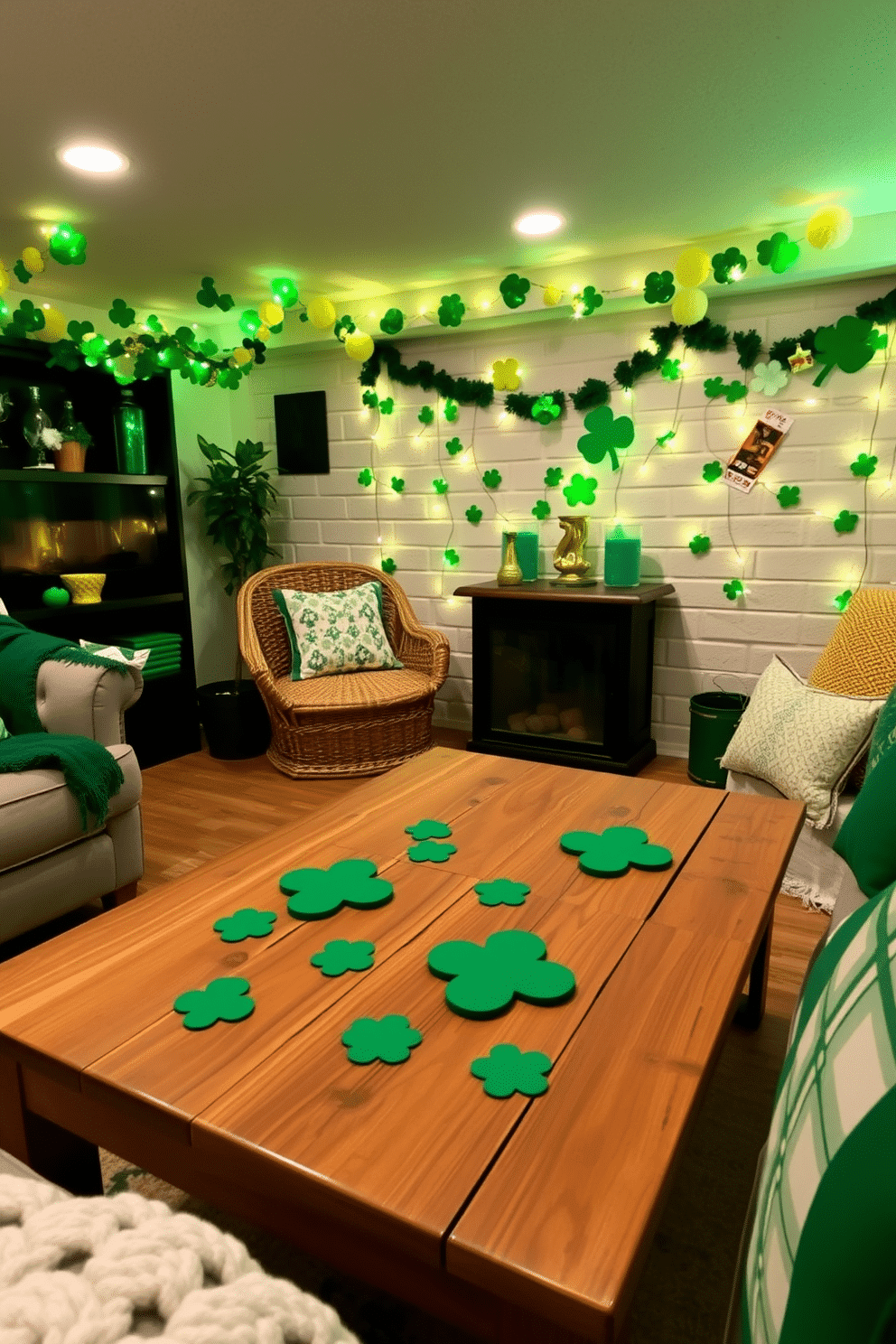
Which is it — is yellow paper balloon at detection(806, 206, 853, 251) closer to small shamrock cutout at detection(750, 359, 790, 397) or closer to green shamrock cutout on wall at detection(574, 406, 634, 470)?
small shamrock cutout at detection(750, 359, 790, 397)

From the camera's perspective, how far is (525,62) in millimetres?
1787

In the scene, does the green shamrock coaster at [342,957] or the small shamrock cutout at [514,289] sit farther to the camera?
the small shamrock cutout at [514,289]

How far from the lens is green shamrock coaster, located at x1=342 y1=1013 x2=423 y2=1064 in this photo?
937mm

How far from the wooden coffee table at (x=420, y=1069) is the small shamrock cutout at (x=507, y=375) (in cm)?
259

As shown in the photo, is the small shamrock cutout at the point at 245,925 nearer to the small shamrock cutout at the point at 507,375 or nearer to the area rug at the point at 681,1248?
the area rug at the point at 681,1248

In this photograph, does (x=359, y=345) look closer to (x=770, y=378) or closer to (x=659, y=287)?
(x=659, y=287)

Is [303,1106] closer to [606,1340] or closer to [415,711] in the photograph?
[606,1340]

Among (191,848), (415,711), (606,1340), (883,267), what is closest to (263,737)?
(415,711)

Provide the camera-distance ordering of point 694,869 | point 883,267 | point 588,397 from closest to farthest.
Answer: point 694,869 → point 883,267 → point 588,397

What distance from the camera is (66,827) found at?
207 centimetres

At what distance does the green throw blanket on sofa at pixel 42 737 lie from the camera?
2082mm

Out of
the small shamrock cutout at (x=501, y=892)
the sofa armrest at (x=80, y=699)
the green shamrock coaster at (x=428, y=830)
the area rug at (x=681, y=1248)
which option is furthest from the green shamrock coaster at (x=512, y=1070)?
the sofa armrest at (x=80, y=699)

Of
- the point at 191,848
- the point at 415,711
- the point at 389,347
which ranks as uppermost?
the point at 389,347

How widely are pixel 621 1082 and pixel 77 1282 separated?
2.15 ft
